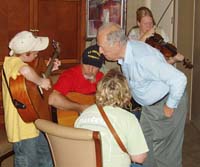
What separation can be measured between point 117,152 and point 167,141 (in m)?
0.86

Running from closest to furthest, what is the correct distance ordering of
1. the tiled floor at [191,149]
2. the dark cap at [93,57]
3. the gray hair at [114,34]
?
the gray hair at [114,34] < the dark cap at [93,57] < the tiled floor at [191,149]

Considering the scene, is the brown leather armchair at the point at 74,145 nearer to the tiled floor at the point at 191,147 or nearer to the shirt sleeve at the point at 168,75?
the shirt sleeve at the point at 168,75

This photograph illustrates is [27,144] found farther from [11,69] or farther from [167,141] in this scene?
[167,141]

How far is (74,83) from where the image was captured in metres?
3.22

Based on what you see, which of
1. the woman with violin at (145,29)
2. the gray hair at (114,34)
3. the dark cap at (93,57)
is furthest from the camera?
the woman with violin at (145,29)

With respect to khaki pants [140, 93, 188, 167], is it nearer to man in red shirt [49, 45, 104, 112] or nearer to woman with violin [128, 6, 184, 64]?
man in red shirt [49, 45, 104, 112]

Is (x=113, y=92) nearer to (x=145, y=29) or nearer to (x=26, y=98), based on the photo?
(x=26, y=98)

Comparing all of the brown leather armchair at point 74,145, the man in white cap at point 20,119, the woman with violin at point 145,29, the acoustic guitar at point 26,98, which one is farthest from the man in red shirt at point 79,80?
the woman with violin at point 145,29

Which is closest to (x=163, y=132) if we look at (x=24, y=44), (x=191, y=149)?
(x=24, y=44)

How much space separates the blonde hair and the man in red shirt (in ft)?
3.40

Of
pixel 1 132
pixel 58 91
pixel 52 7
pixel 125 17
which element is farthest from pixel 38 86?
pixel 125 17

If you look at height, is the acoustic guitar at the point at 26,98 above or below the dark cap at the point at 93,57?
below

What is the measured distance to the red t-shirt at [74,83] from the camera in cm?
316

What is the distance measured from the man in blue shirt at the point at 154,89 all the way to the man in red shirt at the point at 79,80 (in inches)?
20.7
